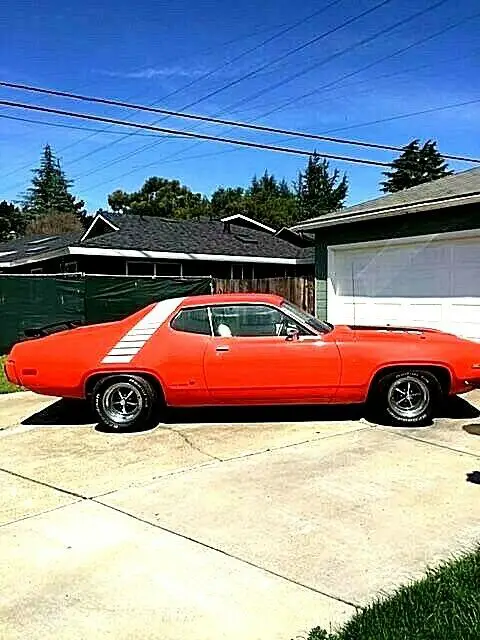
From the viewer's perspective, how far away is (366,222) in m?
12.6

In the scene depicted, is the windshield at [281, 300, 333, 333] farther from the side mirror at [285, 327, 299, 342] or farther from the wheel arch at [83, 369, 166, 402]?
the wheel arch at [83, 369, 166, 402]

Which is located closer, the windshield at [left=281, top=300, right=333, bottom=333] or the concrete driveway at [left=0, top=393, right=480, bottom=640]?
the concrete driveway at [left=0, top=393, right=480, bottom=640]

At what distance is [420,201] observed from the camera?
11773 mm

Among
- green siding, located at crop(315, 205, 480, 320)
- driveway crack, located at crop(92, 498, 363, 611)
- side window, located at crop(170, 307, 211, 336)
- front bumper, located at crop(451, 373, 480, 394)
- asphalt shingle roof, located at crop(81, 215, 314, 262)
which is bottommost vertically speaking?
driveway crack, located at crop(92, 498, 363, 611)

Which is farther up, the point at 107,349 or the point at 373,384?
the point at 107,349

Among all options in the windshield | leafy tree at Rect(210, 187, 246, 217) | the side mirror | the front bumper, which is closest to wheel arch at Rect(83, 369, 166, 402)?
the side mirror

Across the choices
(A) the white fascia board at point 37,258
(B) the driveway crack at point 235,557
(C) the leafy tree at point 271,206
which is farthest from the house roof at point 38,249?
(C) the leafy tree at point 271,206

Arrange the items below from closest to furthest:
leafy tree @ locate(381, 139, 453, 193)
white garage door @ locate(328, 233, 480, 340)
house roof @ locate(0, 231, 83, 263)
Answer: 1. white garage door @ locate(328, 233, 480, 340)
2. house roof @ locate(0, 231, 83, 263)
3. leafy tree @ locate(381, 139, 453, 193)

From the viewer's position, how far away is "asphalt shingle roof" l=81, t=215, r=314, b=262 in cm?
2109

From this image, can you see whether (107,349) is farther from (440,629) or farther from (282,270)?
(282,270)

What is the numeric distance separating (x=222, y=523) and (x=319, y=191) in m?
61.4

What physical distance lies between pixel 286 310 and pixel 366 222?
6.10 meters

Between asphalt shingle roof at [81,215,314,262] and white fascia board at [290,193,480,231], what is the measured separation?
27.2 ft

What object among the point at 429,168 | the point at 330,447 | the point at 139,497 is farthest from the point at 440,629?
the point at 429,168
